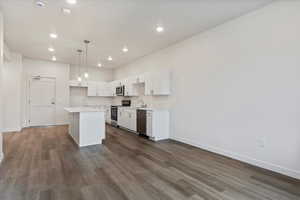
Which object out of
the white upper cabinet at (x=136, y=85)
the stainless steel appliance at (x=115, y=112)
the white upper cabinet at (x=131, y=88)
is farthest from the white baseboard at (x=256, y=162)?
the stainless steel appliance at (x=115, y=112)

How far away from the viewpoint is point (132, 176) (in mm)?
2504

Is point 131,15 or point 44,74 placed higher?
point 131,15

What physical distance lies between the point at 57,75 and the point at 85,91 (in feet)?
4.79

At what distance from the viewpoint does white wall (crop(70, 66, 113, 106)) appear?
779 centimetres

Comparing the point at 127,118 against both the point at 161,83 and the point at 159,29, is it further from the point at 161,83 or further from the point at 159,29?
the point at 159,29

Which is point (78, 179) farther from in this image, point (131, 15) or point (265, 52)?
point (265, 52)

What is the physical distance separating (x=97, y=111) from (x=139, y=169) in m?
2.13

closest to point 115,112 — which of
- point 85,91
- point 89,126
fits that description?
point 85,91

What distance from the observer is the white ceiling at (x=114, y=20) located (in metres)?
2.84

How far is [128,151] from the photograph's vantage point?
12.2 ft

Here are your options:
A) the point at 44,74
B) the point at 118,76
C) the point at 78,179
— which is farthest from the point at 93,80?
the point at 78,179

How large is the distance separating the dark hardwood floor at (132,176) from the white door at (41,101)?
3.31 m

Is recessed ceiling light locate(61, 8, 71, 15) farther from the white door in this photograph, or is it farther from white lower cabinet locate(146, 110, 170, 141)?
the white door

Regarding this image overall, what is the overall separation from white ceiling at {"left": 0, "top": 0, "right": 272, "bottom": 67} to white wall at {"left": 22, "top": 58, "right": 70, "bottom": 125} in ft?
5.49
